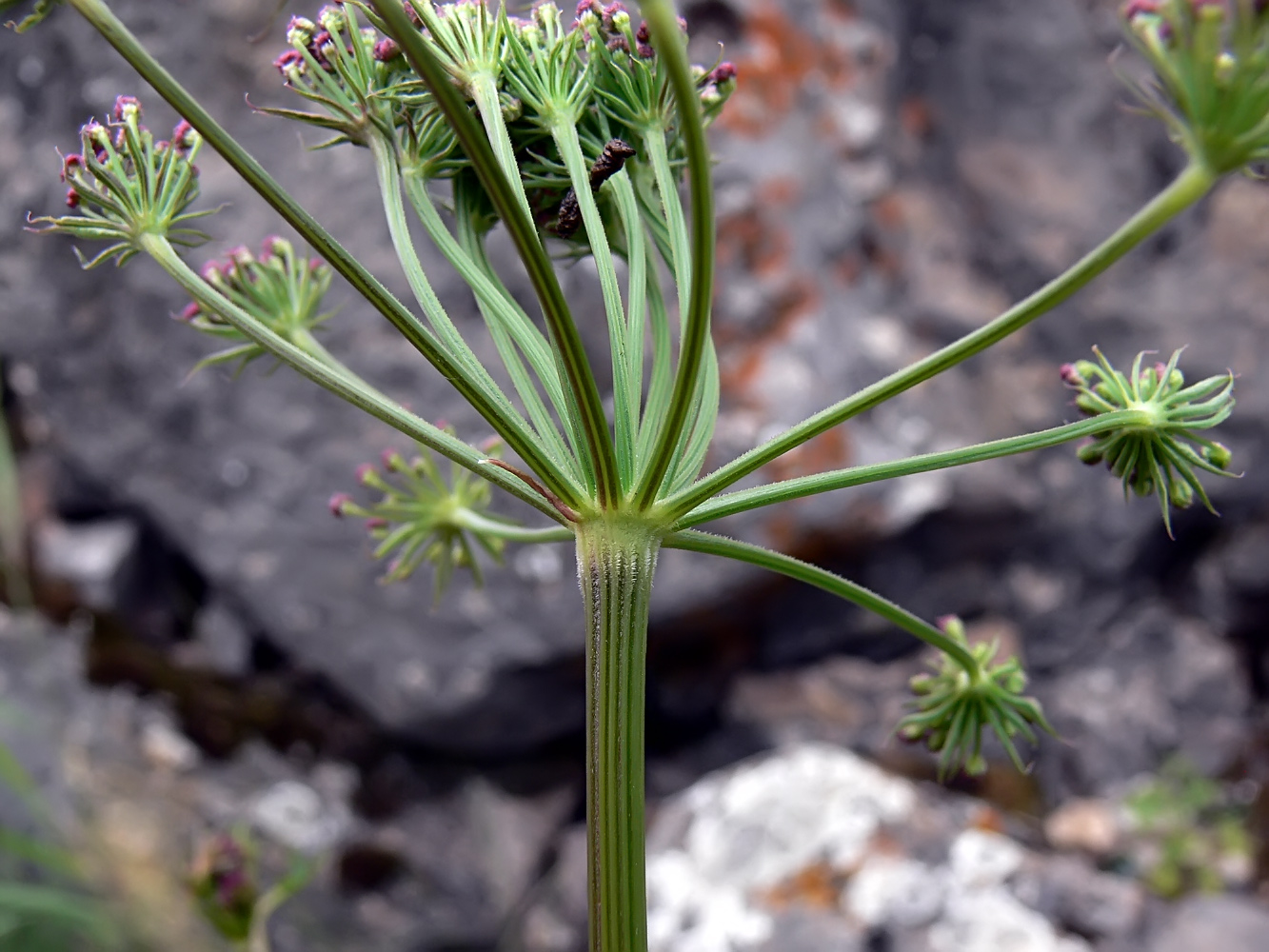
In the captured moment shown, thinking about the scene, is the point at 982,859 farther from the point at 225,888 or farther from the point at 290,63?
the point at 290,63

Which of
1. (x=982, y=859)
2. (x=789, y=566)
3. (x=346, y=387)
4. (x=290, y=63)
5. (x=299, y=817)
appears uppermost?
(x=299, y=817)

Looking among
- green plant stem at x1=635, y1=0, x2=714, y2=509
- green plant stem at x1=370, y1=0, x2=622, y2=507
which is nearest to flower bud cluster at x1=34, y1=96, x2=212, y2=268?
green plant stem at x1=370, y1=0, x2=622, y2=507

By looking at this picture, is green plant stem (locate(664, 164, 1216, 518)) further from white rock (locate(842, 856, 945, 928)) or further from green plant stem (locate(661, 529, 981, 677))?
white rock (locate(842, 856, 945, 928))

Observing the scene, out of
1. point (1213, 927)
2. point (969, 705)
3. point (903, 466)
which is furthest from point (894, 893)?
point (903, 466)

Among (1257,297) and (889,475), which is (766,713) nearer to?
(1257,297)

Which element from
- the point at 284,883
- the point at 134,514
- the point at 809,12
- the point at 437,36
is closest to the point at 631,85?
the point at 437,36

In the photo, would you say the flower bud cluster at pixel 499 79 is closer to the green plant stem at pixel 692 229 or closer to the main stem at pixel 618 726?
the green plant stem at pixel 692 229
